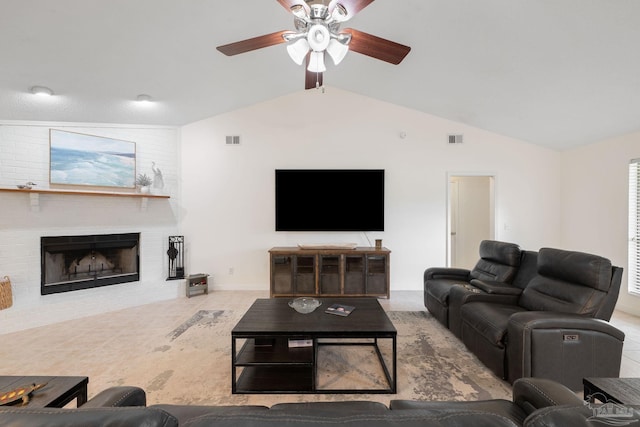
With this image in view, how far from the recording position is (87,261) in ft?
13.1

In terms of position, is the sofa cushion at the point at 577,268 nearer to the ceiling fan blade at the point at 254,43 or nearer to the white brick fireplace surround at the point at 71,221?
the ceiling fan blade at the point at 254,43

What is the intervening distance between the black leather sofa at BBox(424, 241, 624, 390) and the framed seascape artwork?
4757mm

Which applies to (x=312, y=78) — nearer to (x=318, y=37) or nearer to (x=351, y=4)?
(x=318, y=37)


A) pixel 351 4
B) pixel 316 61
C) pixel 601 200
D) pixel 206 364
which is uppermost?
pixel 351 4

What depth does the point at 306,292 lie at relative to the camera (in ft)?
14.2

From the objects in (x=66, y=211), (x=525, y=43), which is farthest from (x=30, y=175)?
(x=525, y=43)

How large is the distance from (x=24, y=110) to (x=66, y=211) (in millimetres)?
1299

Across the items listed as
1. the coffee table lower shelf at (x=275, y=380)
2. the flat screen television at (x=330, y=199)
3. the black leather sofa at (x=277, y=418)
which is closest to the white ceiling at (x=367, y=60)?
the flat screen television at (x=330, y=199)

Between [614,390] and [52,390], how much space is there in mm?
2718

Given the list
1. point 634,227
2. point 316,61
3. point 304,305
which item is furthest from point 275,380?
point 634,227

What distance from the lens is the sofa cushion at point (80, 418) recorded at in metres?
0.57

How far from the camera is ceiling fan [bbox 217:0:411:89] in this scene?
1.86 m

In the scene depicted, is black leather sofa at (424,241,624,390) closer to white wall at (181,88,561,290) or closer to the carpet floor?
the carpet floor

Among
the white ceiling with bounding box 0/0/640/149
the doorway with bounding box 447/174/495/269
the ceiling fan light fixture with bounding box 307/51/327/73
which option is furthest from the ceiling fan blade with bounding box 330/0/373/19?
the doorway with bounding box 447/174/495/269
